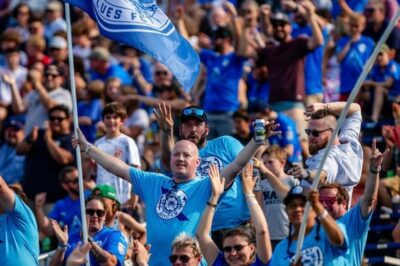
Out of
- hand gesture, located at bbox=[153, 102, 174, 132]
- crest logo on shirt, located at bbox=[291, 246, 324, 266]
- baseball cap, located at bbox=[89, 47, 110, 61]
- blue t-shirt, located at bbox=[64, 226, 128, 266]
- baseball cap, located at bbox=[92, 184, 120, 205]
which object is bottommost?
blue t-shirt, located at bbox=[64, 226, 128, 266]

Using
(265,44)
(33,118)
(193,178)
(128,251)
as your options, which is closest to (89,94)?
(33,118)

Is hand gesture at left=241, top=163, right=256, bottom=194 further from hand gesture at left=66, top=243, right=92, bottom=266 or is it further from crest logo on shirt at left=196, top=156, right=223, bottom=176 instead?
hand gesture at left=66, top=243, right=92, bottom=266

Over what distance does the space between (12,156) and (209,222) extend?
26.1ft

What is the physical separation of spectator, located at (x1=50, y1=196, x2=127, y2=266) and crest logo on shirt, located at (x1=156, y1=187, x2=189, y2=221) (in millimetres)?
682

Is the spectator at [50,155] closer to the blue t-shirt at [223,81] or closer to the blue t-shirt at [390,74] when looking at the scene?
the blue t-shirt at [223,81]

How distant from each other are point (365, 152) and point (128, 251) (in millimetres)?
4359

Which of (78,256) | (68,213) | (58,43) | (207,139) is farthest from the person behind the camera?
(58,43)

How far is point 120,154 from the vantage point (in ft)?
55.4

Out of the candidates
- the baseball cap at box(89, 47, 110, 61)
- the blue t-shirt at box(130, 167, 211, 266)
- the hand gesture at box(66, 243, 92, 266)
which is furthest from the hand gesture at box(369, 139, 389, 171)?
the baseball cap at box(89, 47, 110, 61)

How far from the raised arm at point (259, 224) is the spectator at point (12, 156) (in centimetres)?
739

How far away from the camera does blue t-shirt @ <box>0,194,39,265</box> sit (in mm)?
13242

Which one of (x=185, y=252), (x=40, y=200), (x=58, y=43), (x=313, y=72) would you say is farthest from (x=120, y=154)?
(x=58, y=43)

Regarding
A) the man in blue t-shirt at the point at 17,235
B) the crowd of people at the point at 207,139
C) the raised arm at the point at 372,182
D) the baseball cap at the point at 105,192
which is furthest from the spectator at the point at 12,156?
the raised arm at the point at 372,182

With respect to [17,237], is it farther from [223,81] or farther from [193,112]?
[223,81]
